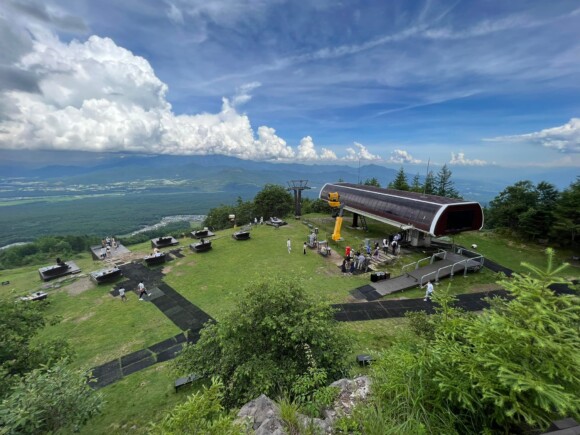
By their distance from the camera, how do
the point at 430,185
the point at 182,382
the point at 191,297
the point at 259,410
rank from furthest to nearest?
the point at 430,185
the point at 191,297
the point at 182,382
the point at 259,410

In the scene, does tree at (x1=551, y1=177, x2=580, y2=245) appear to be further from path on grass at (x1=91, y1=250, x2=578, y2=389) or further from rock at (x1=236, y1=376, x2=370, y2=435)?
rock at (x1=236, y1=376, x2=370, y2=435)

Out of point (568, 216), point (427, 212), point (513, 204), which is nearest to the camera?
point (427, 212)

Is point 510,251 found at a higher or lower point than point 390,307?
higher

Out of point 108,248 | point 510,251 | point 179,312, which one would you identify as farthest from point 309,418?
point 108,248

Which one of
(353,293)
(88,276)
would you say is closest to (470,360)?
(353,293)

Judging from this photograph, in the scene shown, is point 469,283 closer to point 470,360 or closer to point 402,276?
point 402,276

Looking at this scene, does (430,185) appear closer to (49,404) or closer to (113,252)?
(113,252)
